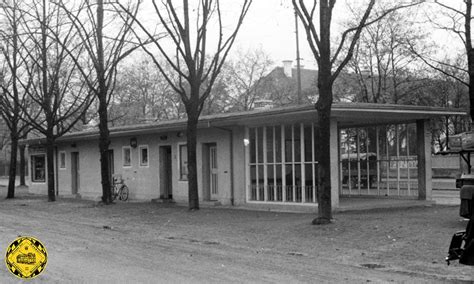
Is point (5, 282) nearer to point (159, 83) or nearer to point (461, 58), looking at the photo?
point (461, 58)

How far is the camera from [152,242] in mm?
13219

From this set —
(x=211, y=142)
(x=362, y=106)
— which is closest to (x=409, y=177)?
(x=362, y=106)

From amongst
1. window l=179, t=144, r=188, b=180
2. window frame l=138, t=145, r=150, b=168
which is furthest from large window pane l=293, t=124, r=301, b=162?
window frame l=138, t=145, r=150, b=168

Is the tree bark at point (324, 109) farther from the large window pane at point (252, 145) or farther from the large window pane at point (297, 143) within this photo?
the large window pane at point (252, 145)

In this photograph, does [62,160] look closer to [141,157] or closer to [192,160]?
[141,157]

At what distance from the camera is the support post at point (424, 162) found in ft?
65.7

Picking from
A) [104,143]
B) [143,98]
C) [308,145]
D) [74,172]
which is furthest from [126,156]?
[143,98]

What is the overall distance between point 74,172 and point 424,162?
18.1m

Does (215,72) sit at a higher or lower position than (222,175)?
higher

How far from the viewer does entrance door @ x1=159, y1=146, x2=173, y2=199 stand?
81.8ft

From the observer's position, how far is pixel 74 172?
31688mm

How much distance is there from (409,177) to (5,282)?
15451mm

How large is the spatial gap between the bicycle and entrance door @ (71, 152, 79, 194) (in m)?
4.94

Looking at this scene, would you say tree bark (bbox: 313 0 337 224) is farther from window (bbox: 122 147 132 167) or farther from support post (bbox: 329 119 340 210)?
window (bbox: 122 147 132 167)
